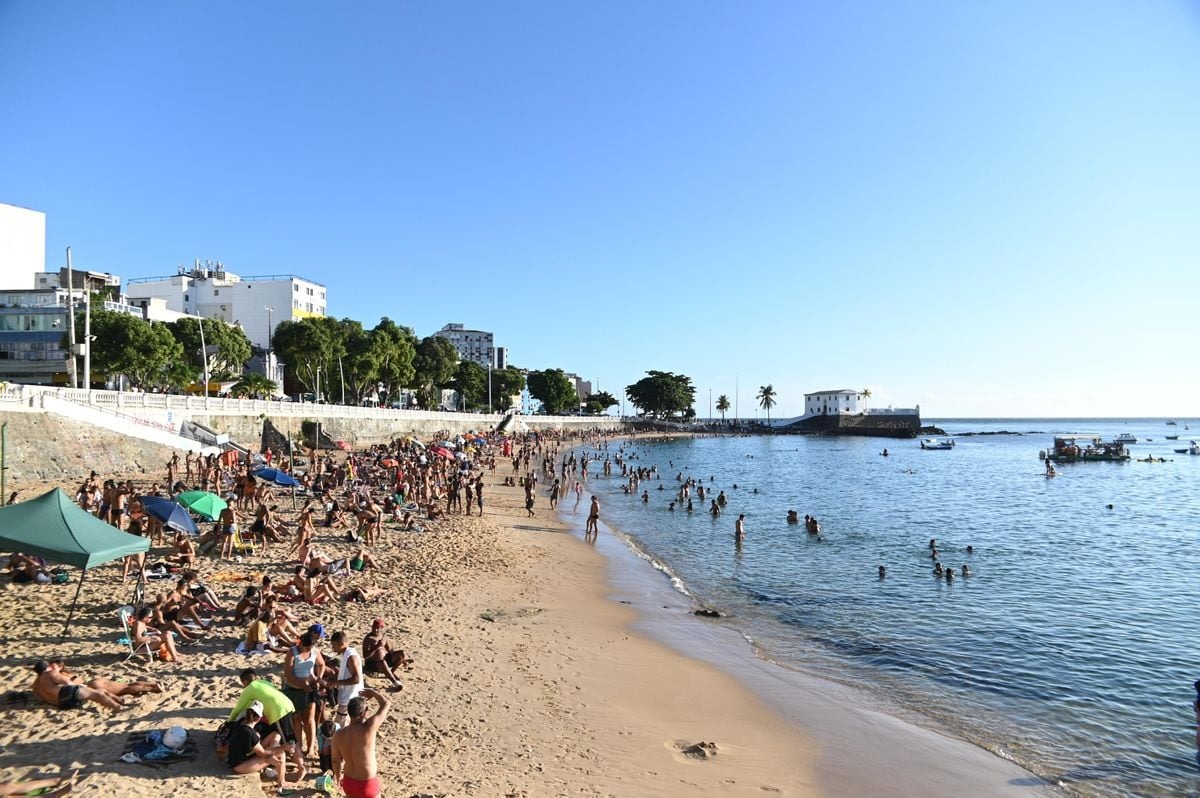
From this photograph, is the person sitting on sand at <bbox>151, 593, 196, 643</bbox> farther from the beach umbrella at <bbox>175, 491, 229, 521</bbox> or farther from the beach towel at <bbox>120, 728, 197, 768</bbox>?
the beach umbrella at <bbox>175, 491, 229, 521</bbox>

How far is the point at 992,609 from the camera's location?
16203mm

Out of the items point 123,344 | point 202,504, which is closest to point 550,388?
point 123,344

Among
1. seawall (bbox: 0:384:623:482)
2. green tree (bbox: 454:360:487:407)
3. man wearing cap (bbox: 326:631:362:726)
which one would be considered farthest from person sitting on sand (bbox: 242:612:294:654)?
green tree (bbox: 454:360:487:407)

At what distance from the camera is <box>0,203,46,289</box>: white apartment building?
53.5 m

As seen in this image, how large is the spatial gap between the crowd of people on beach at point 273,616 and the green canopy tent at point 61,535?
1084 mm

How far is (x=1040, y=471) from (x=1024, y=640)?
5871 centimetres

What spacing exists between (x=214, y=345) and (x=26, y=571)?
4591 cm

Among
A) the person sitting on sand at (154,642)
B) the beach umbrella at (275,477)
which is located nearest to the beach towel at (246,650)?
the person sitting on sand at (154,642)

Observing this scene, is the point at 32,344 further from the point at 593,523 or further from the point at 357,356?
the point at 593,523

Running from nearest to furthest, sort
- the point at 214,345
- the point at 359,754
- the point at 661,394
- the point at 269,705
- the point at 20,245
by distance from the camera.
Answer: the point at 359,754
the point at 269,705
the point at 214,345
the point at 20,245
the point at 661,394

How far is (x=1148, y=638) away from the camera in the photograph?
46.8ft

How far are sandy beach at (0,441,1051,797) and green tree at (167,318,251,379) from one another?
144ft

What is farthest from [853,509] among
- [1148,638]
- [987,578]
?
[1148,638]

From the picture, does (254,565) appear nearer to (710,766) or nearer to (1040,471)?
(710,766)
